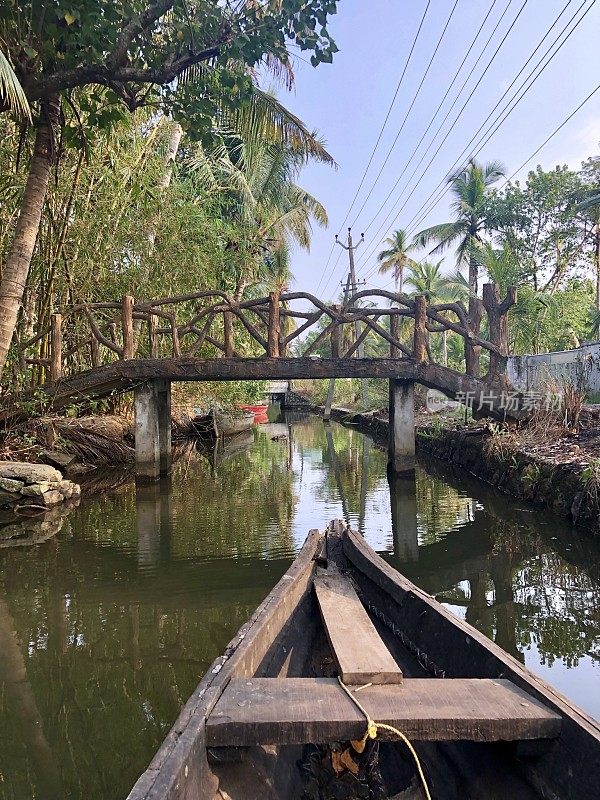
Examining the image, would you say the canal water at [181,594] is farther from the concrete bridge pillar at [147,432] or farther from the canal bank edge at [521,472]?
the concrete bridge pillar at [147,432]

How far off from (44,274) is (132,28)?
6.60m

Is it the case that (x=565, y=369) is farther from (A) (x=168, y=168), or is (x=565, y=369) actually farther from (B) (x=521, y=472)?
(A) (x=168, y=168)

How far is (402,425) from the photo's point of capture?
11.5m

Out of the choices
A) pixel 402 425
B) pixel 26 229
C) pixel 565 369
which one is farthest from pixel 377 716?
pixel 565 369

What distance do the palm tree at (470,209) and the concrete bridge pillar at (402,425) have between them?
14.4m

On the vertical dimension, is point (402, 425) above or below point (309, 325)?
below

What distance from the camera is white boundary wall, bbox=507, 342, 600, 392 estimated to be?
12062mm

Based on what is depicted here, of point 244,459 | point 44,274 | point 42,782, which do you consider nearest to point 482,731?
point 42,782

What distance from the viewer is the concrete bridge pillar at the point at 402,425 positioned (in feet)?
37.2

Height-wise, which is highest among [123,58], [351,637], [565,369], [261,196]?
[261,196]

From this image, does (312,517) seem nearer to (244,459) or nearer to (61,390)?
(61,390)

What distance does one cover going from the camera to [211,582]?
5656 millimetres

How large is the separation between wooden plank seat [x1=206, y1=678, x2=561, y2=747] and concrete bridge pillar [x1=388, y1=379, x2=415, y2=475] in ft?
30.0

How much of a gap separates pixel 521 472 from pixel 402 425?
2.85 meters
